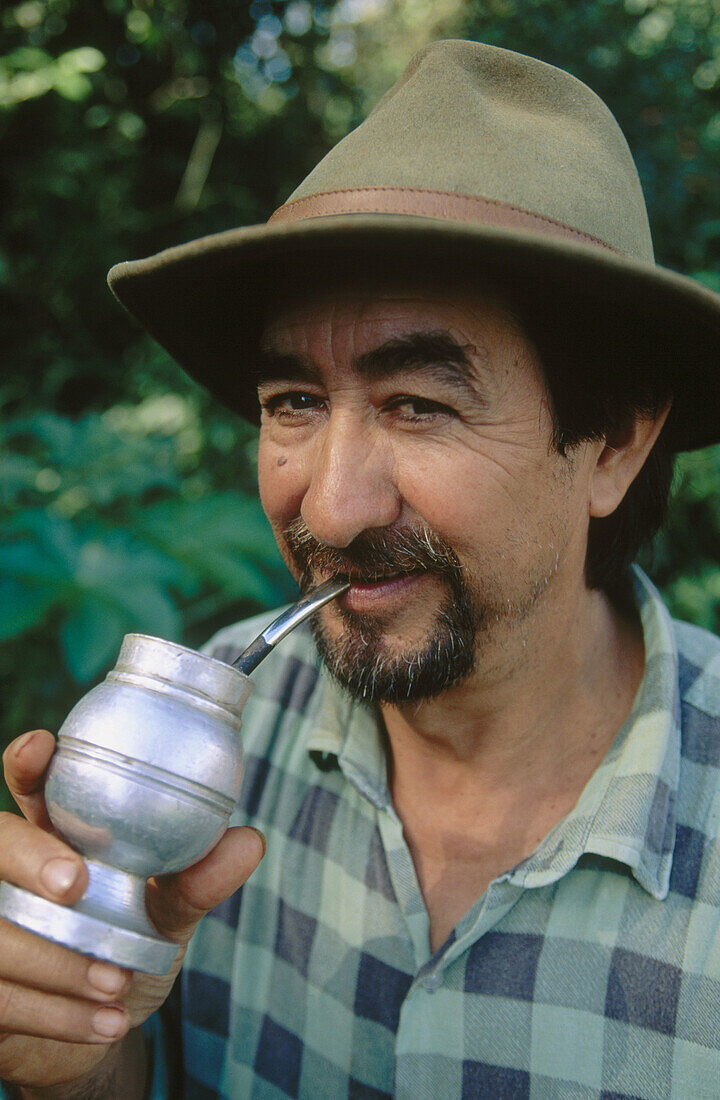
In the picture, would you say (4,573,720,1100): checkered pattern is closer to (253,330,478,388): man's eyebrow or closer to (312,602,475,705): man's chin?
(312,602,475,705): man's chin

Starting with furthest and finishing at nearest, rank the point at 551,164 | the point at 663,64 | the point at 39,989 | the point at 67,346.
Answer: the point at 67,346
the point at 663,64
the point at 551,164
the point at 39,989

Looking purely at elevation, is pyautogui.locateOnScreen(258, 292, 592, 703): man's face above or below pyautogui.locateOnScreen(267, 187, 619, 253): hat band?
below

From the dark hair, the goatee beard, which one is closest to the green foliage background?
the goatee beard

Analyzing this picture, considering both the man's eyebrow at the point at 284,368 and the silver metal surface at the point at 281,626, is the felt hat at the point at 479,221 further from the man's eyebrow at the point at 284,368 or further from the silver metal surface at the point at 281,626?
the silver metal surface at the point at 281,626

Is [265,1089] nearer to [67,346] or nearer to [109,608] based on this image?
[109,608]

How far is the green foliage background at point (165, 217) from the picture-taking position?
2.09 meters

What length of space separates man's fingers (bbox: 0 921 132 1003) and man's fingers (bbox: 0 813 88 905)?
64 millimetres

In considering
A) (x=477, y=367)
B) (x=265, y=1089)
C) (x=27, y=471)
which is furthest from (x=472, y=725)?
(x=27, y=471)

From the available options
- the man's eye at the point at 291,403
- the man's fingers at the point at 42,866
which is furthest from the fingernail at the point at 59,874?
the man's eye at the point at 291,403

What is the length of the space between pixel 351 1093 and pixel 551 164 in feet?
5.24

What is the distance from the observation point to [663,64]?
136 inches

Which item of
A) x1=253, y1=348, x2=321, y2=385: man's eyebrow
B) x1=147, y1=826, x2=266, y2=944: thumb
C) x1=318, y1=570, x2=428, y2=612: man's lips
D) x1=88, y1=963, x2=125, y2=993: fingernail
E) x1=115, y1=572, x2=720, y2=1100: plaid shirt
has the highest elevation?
x1=253, y1=348, x2=321, y2=385: man's eyebrow

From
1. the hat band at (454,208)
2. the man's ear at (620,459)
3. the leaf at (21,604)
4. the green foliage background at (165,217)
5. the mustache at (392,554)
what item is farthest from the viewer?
the green foliage background at (165,217)

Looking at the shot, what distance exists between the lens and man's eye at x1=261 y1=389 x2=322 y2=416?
1.36 metres
